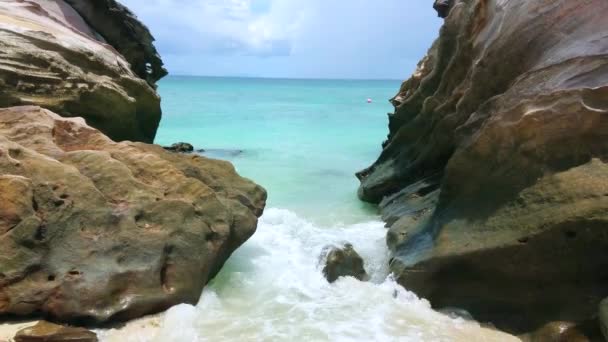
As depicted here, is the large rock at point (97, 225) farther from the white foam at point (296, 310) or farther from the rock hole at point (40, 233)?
the white foam at point (296, 310)

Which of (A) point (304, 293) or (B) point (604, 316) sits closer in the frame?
(B) point (604, 316)

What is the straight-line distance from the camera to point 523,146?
6203 millimetres

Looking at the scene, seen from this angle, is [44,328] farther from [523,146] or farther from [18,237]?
[523,146]

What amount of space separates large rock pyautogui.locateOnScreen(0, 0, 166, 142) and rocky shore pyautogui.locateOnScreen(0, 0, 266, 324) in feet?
0.08

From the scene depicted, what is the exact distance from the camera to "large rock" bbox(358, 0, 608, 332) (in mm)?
5531

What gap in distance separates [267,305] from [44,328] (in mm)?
2652

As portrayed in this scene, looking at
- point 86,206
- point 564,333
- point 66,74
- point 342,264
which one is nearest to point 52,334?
point 86,206

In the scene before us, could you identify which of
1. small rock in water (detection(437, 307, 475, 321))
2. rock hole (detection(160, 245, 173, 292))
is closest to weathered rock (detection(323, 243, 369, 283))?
small rock in water (detection(437, 307, 475, 321))

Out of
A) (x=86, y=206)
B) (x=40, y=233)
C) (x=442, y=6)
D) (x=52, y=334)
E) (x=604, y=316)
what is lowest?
(x=52, y=334)

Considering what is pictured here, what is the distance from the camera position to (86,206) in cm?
638

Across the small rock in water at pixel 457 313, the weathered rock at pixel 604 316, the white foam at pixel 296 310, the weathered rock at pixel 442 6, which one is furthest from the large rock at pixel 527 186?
the weathered rock at pixel 442 6

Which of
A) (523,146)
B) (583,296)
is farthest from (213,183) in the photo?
(583,296)

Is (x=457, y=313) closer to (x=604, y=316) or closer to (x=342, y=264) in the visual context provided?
(x=604, y=316)

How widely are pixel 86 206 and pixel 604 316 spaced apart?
18.9ft
